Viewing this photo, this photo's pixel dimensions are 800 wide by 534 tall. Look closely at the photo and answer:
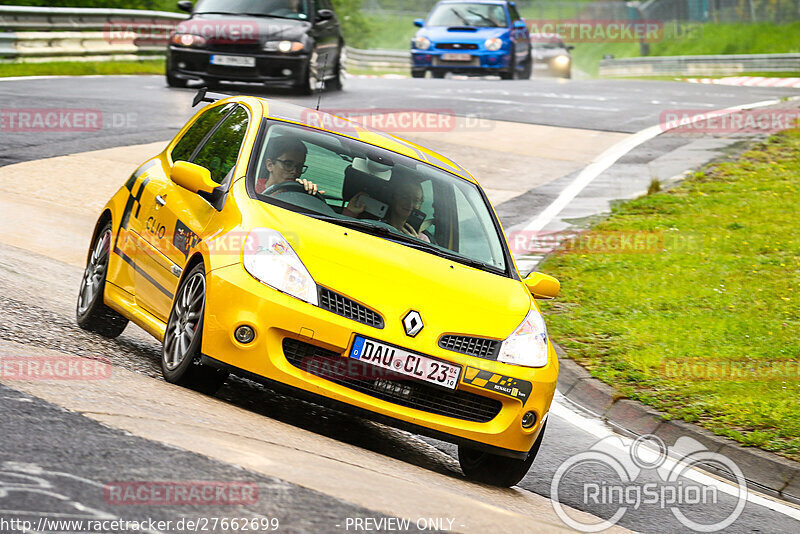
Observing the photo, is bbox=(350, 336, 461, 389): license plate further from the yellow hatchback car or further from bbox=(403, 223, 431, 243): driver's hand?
bbox=(403, 223, 431, 243): driver's hand

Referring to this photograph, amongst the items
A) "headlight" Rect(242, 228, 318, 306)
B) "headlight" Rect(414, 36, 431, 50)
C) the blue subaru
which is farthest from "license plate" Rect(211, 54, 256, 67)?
"headlight" Rect(242, 228, 318, 306)

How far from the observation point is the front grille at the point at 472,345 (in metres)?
5.64

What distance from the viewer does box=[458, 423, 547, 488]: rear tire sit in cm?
604

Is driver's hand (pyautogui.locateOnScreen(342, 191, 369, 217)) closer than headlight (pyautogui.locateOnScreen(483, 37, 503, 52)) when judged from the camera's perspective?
Yes

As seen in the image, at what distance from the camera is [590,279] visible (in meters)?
11.4

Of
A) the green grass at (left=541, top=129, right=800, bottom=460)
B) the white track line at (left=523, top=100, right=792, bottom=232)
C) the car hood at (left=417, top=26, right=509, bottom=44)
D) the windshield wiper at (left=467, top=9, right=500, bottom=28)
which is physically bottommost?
the white track line at (left=523, top=100, right=792, bottom=232)

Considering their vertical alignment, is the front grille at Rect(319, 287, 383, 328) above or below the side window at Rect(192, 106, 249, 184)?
below

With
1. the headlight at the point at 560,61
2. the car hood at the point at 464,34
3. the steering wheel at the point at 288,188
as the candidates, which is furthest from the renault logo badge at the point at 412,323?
the headlight at the point at 560,61

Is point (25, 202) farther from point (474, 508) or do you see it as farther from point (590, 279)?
point (474, 508)

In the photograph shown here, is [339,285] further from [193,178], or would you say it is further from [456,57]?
[456,57]

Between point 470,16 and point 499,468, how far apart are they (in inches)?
939

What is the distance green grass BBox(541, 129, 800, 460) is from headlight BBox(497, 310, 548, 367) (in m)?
2.11

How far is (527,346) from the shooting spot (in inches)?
234

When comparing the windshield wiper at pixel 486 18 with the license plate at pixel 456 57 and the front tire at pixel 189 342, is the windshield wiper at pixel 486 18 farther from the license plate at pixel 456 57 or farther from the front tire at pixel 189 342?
the front tire at pixel 189 342
